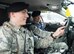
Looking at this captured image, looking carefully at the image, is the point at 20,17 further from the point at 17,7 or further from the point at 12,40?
the point at 12,40

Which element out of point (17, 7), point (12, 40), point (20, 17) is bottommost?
point (12, 40)

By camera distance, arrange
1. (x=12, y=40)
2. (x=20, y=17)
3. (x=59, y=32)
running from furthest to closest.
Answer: (x=59, y=32) → (x=20, y=17) → (x=12, y=40)

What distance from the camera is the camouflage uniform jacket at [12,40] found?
3.79 meters

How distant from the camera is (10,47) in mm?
3830

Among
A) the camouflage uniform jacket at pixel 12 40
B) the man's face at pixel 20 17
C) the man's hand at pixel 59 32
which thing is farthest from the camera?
the man's hand at pixel 59 32

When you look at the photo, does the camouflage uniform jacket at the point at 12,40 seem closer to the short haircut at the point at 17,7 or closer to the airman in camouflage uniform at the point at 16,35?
the airman in camouflage uniform at the point at 16,35

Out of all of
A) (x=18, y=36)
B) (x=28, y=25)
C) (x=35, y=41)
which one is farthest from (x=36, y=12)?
(x=18, y=36)

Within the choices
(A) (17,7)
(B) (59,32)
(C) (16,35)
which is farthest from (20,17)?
(B) (59,32)

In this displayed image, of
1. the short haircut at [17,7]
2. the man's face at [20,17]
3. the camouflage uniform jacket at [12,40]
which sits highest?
the short haircut at [17,7]

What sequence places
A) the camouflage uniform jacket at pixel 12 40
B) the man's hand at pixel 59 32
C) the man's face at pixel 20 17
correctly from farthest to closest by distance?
the man's hand at pixel 59 32 < the man's face at pixel 20 17 < the camouflage uniform jacket at pixel 12 40

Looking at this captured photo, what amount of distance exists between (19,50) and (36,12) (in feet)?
7.79

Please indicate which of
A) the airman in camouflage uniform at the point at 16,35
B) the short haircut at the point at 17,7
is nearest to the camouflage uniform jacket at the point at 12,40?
the airman in camouflage uniform at the point at 16,35

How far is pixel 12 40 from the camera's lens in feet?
12.6

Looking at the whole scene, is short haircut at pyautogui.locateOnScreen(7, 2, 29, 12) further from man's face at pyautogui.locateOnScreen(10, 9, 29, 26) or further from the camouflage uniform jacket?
the camouflage uniform jacket
